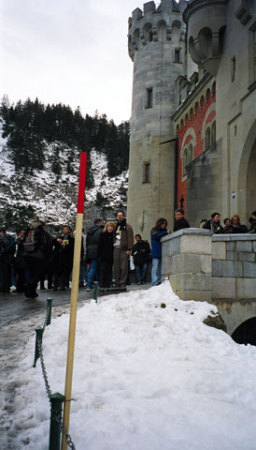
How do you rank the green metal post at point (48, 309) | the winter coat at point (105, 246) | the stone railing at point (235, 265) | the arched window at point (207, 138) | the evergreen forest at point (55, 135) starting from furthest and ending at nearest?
the evergreen forest at point (55, 135), the arched window at point (207, 138), the winter coat at point (105, 246), the stone railing at point (235, 265), the green metal post at point (48, 309)

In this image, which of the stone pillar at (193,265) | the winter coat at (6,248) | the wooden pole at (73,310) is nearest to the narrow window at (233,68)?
the stone pillar at (193,265)

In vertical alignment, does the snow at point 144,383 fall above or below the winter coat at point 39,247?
below

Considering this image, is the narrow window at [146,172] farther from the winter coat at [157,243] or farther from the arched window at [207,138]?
the winter coat at [157,243]

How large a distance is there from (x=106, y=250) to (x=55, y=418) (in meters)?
7.93

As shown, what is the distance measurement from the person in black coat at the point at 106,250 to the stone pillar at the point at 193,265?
8.39 ft

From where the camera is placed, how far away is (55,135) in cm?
9319

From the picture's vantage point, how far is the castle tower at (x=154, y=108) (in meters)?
23.9

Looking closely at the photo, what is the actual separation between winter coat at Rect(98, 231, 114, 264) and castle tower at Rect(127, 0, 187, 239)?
1278cm

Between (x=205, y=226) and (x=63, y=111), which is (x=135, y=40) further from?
(x=63, y=111)

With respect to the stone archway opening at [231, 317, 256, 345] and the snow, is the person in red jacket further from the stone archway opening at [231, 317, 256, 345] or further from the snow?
the snow

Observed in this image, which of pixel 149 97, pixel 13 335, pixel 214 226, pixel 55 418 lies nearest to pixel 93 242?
pixel 214 226

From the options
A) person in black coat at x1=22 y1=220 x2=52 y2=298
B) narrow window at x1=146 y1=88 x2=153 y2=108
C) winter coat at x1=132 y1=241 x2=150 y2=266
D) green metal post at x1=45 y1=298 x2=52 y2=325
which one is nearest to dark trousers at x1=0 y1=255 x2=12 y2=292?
person in black coat at x1=22 y1=220 x2=52 y2=298

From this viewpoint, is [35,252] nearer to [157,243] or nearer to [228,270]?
[157,243]

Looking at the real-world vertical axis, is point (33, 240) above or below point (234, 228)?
below
